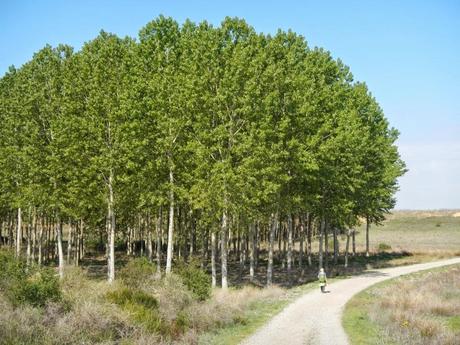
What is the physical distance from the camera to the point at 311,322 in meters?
22.0

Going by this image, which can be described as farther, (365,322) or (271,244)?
(271,244)

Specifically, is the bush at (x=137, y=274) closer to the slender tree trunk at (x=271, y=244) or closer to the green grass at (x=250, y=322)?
the green grass at (x=250, y=322)

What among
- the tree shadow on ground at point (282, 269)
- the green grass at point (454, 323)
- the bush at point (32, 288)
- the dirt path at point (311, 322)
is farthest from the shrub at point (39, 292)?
the tree shadow on ground at point (282, 269)

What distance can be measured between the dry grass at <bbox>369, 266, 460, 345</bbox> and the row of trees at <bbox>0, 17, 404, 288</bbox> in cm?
823

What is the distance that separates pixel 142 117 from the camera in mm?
33688

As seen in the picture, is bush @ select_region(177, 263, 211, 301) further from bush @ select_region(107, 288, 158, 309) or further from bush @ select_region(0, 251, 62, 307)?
bush @ select_region(0, 251, 62, 307)

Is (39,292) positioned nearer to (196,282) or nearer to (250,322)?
(196,282)

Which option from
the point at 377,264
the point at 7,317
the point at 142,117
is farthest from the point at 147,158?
the point at 377,264

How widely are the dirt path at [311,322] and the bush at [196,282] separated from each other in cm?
365

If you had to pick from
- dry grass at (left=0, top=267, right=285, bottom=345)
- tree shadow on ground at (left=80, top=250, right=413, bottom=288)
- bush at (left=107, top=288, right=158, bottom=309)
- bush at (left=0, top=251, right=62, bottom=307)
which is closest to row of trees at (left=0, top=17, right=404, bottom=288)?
tree shadow on ground at (left=80, top=250, right=413, bottom=288)

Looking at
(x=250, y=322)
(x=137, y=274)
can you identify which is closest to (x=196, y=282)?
(x=137, y=274)

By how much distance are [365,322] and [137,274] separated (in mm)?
11163

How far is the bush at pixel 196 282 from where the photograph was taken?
23453 millimetres

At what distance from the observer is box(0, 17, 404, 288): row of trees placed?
31469mm
